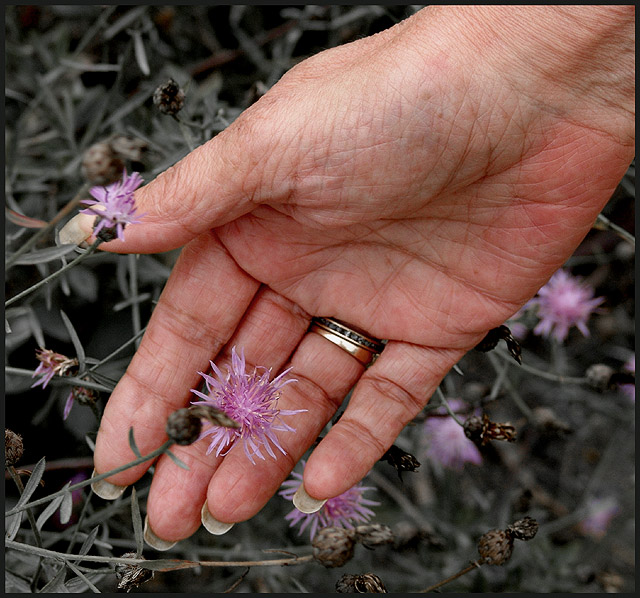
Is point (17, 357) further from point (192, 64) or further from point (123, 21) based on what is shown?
point (192, 64)

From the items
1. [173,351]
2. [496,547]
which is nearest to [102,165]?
[173,351]

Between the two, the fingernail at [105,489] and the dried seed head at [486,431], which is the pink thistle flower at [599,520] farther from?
the fingernail at [105,489]

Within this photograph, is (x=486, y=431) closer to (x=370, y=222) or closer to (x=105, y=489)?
(x=370, y=222)

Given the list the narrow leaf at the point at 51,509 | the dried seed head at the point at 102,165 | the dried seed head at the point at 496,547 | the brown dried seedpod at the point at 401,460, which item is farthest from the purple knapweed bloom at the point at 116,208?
the dried seed head at the point at 496,547

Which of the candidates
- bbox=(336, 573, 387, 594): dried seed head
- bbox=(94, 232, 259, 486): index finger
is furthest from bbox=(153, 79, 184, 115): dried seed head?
bbox=(336, 573, 387, 594): dried seed head

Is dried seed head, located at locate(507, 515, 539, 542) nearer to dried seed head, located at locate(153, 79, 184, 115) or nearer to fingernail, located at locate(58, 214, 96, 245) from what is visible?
fingernail, located at locate(58, 214, 96, 245)

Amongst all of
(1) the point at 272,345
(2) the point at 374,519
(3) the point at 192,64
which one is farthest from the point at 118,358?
(3) the point at 192,64
